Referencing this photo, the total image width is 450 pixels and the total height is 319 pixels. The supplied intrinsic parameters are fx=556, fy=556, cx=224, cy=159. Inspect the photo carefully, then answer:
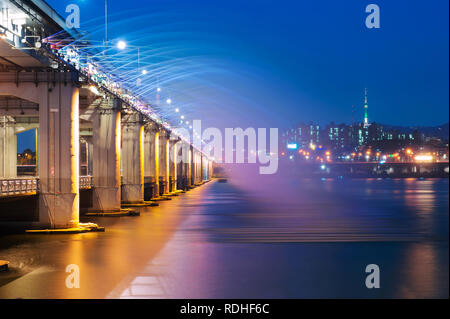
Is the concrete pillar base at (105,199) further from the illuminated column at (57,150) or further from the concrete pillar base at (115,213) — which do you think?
the illuminated column at (57,150)

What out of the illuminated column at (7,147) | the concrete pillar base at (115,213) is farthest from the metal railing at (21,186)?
the illuminated column at (7,147)

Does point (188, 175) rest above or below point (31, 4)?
below

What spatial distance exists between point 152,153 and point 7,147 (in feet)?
50.4

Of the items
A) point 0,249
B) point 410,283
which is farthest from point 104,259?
point 410,283

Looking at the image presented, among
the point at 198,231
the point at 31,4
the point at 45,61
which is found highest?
the point at 31,4

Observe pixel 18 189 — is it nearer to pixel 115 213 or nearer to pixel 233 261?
pixel 115 213

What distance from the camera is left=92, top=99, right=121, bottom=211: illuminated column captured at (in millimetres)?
39031

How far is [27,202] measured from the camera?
113ft

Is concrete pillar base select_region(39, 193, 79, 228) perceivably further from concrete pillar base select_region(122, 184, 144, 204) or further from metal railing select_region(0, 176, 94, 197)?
concrete pillar base select_region(122, 184, 144, 204)

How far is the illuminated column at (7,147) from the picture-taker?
58156mm

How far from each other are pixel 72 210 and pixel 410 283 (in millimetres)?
18357

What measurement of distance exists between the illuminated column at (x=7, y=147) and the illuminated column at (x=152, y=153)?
14118 millimetres
